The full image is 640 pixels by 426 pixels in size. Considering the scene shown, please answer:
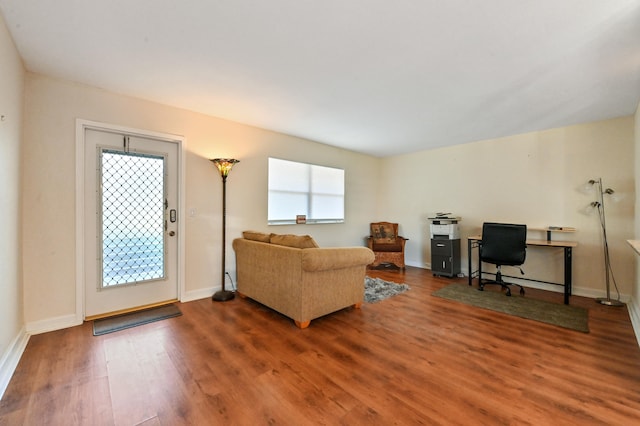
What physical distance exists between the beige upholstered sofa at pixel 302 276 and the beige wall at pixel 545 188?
290 centimetres

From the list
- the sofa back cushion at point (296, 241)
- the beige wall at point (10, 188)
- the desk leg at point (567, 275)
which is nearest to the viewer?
the beige wall at point (10, 188)

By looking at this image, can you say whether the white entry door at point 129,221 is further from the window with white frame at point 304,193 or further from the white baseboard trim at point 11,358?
the window with white frame at point 304,193

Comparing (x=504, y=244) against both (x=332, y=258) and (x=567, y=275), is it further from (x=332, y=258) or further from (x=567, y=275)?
(x=332, y=258)

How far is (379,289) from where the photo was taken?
403cm

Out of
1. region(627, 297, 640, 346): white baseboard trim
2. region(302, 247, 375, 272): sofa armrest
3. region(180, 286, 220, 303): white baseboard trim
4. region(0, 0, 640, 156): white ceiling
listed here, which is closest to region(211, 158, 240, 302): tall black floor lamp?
region(180, 286, 220, 303): white baseboard trim

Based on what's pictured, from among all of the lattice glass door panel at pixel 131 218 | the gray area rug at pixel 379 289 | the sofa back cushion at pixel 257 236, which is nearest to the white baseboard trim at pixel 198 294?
the lattice glass door panel at pixel 131 218

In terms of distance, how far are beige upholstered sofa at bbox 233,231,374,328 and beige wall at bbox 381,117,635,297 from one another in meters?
2.90

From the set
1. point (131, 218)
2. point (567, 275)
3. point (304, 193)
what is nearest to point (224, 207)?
point (131, 218)

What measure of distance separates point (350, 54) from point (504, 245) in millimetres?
3318

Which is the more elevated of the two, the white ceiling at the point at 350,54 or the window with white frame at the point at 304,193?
the white ceiling at the point at 350,54

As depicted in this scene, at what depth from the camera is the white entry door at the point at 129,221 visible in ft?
9.65

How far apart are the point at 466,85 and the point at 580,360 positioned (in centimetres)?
256

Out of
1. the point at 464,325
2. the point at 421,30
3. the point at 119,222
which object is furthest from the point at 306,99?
the point at 464,325

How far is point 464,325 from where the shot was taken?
9.34ft
